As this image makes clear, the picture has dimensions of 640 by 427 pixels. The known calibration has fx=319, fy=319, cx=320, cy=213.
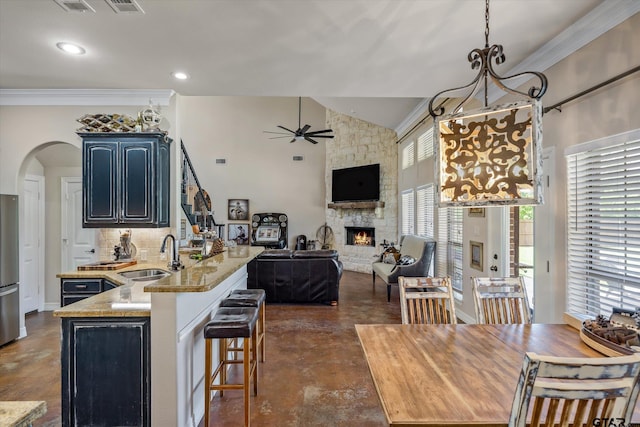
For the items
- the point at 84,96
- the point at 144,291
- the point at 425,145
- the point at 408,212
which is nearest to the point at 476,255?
the point at 425,145

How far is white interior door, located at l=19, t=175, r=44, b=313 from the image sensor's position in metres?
4.47

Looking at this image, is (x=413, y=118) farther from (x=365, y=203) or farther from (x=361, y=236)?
(x=361, y=236)

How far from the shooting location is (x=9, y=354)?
335 cm

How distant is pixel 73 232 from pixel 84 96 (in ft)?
7.07

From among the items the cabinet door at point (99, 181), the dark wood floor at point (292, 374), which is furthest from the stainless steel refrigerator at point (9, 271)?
the cabinet door at point (99, 181)

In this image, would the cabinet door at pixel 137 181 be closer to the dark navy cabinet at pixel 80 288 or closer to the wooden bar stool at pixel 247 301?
the dark navy cabinet at pixel 80 288

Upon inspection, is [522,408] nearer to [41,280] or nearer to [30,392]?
[30,392]

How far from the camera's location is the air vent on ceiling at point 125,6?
215 cm

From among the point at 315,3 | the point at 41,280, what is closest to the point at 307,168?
the point at 41,280

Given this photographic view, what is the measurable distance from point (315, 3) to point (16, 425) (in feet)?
8.35

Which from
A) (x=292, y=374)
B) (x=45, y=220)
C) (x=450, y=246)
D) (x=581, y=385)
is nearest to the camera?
(x=581, y=385)

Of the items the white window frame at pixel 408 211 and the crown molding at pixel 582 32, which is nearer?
the crown molding at pixel 582 32

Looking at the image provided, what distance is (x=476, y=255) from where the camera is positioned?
4.05m

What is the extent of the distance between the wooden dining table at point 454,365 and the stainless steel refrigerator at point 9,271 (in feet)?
13.2
